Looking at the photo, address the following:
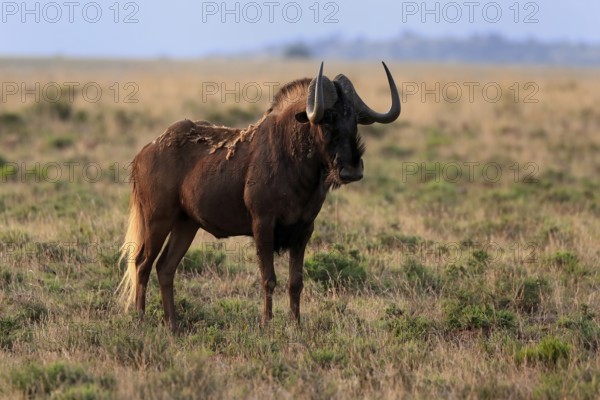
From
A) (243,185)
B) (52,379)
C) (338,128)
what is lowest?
(52,379)

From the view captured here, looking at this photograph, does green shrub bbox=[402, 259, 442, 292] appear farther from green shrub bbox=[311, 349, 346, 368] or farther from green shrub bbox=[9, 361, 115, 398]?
green shrub bbox=[9, 361, 115, 398]

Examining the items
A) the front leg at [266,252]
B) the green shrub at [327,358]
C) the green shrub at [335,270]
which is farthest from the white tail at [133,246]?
the green shrub at [327,358]

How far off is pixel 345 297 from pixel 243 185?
1.95 metres

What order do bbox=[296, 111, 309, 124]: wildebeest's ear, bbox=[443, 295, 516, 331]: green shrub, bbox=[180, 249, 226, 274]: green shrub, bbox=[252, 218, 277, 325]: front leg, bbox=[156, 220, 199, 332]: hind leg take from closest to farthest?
bbox=[296, 111, 309, 124]: wildebeest's ear → bbox=[252, 218, 277, 325]: front leg → bbox=[443, 295, 516, 331]: green shrub → bbox=[156, 220, 199, 332]: hind leg → bbox=[180, 249, 226, 274]: green shrub

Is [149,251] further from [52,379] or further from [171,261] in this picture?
[52,379]

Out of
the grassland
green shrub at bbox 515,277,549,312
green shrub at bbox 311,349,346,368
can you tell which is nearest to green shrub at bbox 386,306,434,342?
the grassland

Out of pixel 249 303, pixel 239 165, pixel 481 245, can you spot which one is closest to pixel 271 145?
pixel 239 165

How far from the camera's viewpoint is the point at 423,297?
32.1 ft

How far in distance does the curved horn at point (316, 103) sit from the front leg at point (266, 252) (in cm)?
106

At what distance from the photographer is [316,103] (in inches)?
307

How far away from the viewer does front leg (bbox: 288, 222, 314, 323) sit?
28.1ft

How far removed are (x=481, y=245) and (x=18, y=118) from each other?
614 inches

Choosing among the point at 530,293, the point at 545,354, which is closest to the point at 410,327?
the point at 545,354

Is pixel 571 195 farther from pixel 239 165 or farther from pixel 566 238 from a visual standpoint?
pixel 239 165
